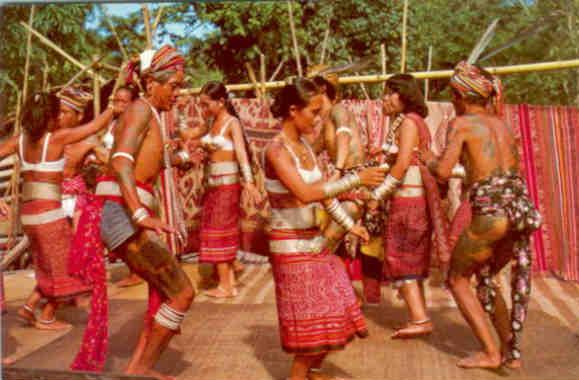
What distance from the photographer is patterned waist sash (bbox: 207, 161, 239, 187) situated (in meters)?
7.18

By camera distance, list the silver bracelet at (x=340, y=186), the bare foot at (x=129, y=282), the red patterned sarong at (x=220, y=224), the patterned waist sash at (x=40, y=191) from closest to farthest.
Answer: the silver bracelet at (x=340, y=186) → the patterned waist sash at (x=40, y=191) → the red patterned sarong at (x=220, y=224) → the bare foot at (x=129, y=282)

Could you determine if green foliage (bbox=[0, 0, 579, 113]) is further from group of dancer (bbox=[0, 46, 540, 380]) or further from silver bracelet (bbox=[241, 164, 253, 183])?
group of dancer (bbox=[0, 46, 540, 380])

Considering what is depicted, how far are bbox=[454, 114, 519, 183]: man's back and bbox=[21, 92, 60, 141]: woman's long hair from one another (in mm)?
3042

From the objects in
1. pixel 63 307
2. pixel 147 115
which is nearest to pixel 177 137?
pixel 63 307

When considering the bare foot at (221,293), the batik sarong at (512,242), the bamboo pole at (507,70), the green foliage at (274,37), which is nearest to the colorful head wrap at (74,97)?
the bamboo pole at (507,70)

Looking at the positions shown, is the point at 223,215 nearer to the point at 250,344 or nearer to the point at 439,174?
the point at 250,344

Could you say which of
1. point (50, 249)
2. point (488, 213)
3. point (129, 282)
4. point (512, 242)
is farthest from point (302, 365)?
point (129, 282)

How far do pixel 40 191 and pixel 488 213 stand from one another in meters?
3.39

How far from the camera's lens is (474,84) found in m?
4.70

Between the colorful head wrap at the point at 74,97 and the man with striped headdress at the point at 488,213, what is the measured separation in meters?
3.10

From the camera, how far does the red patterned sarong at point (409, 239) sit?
5.74 m

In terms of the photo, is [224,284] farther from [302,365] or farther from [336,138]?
[302,365]

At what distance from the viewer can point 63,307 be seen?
6.91 metres

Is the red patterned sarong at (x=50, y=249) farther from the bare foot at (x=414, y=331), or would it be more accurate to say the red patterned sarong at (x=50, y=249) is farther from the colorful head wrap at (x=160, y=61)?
the bare foot at (x=414, y=331)
